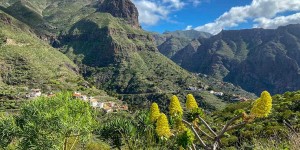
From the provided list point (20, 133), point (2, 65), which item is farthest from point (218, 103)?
point (20, 133)

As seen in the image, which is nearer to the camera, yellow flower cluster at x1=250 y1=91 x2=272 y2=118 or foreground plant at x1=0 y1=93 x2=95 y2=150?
yellow flower cluster at x1=250 y1=91 x2=272 y2=118

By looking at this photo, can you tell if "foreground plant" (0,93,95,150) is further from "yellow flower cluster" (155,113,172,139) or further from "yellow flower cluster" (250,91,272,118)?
"yellow flower cluster" (250,91,272,118)

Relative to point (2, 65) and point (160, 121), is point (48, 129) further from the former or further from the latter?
point (2, 65)

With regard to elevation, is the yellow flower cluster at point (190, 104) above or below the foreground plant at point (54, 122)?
above

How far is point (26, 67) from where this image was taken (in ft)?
531

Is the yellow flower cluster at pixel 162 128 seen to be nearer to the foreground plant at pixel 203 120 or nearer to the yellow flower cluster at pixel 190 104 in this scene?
the foreground plant at pixel 203 120

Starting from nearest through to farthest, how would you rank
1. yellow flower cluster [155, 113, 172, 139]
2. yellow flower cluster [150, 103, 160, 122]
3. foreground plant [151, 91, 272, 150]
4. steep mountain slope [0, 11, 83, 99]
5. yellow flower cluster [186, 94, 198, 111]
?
foreground plant [151, 91, 272, 150]
yellow flower cluster [155, 113, 172, 139]
yellow flower cluster [186, 94, 198, 111]
yellow flower cluster [150, 103, 160, 122]
steep mountain slope [0, 11, 83, 99]

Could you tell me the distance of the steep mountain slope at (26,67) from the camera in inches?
5901

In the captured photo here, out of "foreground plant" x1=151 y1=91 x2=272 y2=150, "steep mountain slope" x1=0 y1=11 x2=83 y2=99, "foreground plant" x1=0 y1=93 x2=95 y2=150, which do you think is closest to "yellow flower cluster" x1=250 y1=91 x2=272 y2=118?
"foreground plant" x1=151 y1=91 x2=272 y2=150

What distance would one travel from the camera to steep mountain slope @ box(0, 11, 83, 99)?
14989cm

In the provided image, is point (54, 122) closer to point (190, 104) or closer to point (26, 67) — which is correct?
point (190, 104)

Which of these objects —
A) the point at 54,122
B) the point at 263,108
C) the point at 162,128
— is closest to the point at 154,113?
the point at 162,128

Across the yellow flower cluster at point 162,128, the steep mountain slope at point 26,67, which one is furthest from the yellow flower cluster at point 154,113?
the steep mountain slope at point 26,67

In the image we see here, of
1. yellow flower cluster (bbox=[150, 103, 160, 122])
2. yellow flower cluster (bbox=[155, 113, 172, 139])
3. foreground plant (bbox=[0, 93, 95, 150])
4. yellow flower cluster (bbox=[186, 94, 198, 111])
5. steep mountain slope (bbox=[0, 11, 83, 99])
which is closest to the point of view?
yellow flower cluster (bbox=[155, 113, 172, 139])
